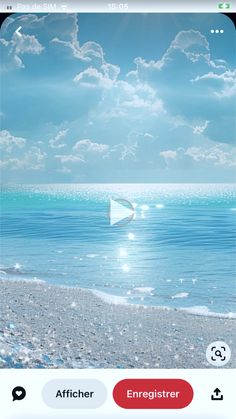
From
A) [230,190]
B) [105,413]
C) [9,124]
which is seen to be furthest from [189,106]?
[105,413]

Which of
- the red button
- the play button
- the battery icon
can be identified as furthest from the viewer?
the play button

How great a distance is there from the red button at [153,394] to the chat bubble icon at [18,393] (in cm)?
50

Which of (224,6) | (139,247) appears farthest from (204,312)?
(224,6)

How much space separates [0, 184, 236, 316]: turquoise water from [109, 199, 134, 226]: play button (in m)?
0.03

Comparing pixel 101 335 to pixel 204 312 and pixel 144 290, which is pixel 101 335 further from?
pixel 204 312

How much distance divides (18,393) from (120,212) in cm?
116

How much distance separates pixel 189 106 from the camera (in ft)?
10.4

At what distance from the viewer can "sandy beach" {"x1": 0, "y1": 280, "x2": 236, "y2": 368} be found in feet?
9.76

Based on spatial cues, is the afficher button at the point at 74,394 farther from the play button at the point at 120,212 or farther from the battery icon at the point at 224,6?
the battery icon at the point at 224,6

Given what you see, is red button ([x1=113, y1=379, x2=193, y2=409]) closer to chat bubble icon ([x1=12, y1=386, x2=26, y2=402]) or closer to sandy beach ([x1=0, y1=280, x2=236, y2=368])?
sandy beach ([x1=0, y1=280, x2=236, y2=368])

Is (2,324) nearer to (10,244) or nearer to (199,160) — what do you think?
(10,244)

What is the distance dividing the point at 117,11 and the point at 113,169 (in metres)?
0.91

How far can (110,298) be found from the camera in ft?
10.5

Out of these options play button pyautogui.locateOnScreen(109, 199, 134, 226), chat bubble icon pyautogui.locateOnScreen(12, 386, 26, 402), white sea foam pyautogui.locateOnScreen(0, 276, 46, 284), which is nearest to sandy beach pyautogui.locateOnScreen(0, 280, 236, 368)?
white sea foam pyautogui.locateOnScreen(0, 276, 46, 284)
